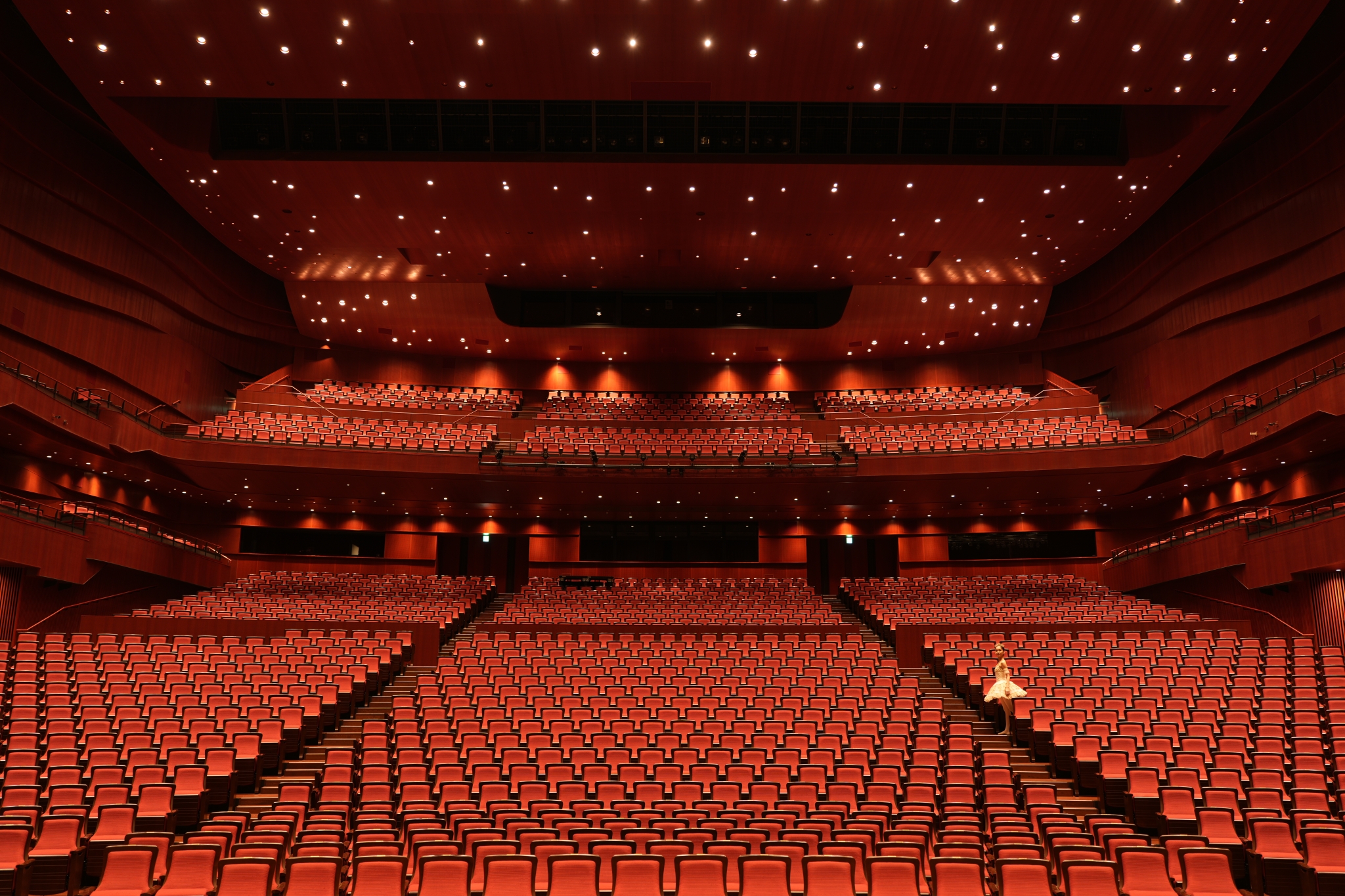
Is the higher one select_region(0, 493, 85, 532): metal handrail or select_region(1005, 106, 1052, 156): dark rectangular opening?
select_region(1005, 106, 1052, 156): dark rectangular opening

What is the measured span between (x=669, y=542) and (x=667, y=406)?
11.7 ft

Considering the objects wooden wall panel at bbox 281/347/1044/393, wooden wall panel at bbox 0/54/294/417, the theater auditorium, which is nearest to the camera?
the theater auditorium

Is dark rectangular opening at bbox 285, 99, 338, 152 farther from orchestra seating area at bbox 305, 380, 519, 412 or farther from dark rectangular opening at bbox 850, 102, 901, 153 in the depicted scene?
dark rectangular opening at bbox 850, 102, 901, 153

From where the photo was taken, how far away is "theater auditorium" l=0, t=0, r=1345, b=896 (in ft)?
21.7

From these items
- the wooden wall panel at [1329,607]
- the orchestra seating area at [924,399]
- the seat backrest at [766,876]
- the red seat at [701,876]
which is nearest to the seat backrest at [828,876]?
the seat backrest at [766,876]

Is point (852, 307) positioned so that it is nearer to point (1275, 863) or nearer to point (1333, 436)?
point (1333, 436)

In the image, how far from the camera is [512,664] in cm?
1115

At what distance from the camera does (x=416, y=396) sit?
23125 millimetres

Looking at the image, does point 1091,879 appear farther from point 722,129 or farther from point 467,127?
A: point 467,127

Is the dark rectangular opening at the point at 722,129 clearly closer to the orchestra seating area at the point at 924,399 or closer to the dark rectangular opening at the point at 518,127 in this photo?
the dark rectangular opening at the point at 518,127

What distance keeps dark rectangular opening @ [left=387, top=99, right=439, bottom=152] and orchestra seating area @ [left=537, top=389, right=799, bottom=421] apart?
25.7ft

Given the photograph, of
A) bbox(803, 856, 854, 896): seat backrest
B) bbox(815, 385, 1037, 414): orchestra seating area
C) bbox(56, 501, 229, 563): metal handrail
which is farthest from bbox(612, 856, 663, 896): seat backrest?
bbox(815, 385, 1037, 414): orchestra seating area

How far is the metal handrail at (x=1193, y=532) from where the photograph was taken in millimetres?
14719

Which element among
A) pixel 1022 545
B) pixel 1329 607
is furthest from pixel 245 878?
pixel 1022 545
